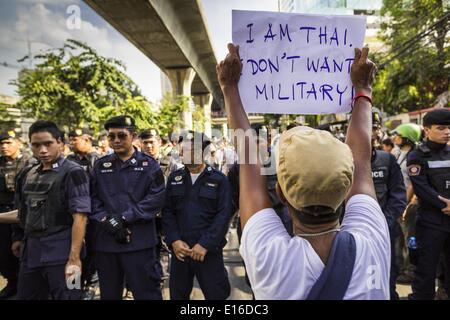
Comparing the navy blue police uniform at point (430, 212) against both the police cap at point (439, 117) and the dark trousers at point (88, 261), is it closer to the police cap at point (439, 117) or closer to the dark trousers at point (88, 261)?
the police cap at point (439, 117)

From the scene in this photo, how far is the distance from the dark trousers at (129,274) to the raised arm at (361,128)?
6.79 ft

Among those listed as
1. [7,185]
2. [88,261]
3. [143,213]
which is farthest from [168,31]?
[143,213]

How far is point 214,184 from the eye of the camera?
2865 millimetres

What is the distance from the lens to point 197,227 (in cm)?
278

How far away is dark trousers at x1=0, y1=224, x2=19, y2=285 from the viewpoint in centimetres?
395

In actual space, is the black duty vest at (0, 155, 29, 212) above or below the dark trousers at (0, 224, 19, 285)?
above

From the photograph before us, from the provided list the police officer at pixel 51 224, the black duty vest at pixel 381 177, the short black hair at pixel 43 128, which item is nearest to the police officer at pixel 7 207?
the police officer at pixel 51 224

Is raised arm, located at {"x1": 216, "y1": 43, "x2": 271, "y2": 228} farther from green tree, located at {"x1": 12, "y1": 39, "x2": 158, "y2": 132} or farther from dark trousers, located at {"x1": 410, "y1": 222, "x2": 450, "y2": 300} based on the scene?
green tree, located at {"x1": 12, "y1": 39, "x2": 158, "y2": 132}

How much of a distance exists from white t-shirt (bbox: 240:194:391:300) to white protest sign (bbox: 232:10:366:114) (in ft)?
2.02

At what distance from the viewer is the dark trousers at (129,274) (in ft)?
8.69

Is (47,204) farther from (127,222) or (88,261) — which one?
(88,261)

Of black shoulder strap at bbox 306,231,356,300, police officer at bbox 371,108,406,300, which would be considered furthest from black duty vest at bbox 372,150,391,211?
black shoulder strap at bbox 306,231,356,300

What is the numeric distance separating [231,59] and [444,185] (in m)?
2.59

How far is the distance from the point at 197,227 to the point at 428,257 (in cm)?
207
